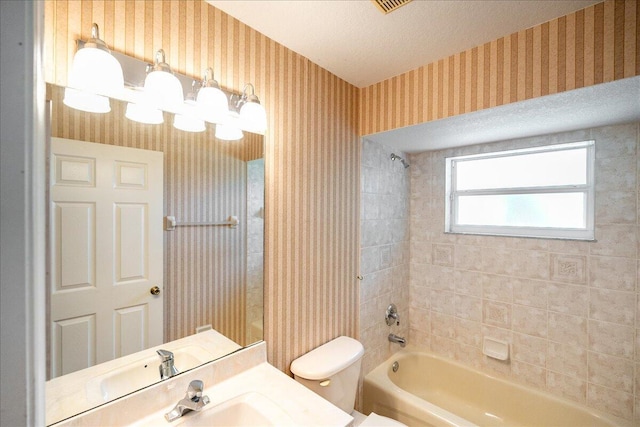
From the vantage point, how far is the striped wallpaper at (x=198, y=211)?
1.01 metres

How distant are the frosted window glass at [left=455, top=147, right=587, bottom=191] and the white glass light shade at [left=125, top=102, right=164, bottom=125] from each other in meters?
2.18

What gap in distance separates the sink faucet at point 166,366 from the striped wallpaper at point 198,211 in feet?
0.21

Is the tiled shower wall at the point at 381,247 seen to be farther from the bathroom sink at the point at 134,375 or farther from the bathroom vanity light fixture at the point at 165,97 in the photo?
the bathroom sink at the point at 134,375

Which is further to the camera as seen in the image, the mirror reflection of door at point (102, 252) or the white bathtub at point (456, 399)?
the white bathtub at point (456, 399)

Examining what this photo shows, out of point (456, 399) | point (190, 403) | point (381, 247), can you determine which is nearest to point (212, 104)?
point (190, 403)

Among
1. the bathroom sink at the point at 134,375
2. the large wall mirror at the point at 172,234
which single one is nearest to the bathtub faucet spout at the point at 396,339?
the large wall mirror at the point at 172,234

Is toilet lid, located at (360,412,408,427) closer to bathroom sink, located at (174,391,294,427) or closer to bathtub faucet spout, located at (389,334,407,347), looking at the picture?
bathroom sink, located at (174,391,294,427)

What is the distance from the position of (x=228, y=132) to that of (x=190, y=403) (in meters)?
1.08

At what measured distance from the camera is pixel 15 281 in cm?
32

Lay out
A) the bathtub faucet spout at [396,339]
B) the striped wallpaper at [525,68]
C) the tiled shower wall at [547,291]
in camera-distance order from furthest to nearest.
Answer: the bathtub faucet spout at [396,339]
the tiled shower wall at [547,291]
the striped wallpaper at [525,68]

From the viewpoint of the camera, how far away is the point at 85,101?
892mm

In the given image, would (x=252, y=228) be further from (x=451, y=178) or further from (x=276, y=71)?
(x=451, y=178)

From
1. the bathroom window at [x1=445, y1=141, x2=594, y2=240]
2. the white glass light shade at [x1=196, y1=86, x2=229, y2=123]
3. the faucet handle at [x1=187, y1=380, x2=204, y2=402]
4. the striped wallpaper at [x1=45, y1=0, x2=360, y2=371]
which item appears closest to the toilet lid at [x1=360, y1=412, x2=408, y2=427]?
the striped wallpaper at [x1=45, y1=0, x2=360, y2=371]

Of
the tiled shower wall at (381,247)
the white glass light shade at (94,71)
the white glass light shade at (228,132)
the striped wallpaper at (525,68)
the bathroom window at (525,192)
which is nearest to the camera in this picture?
the white glass light shade at (94,71)
